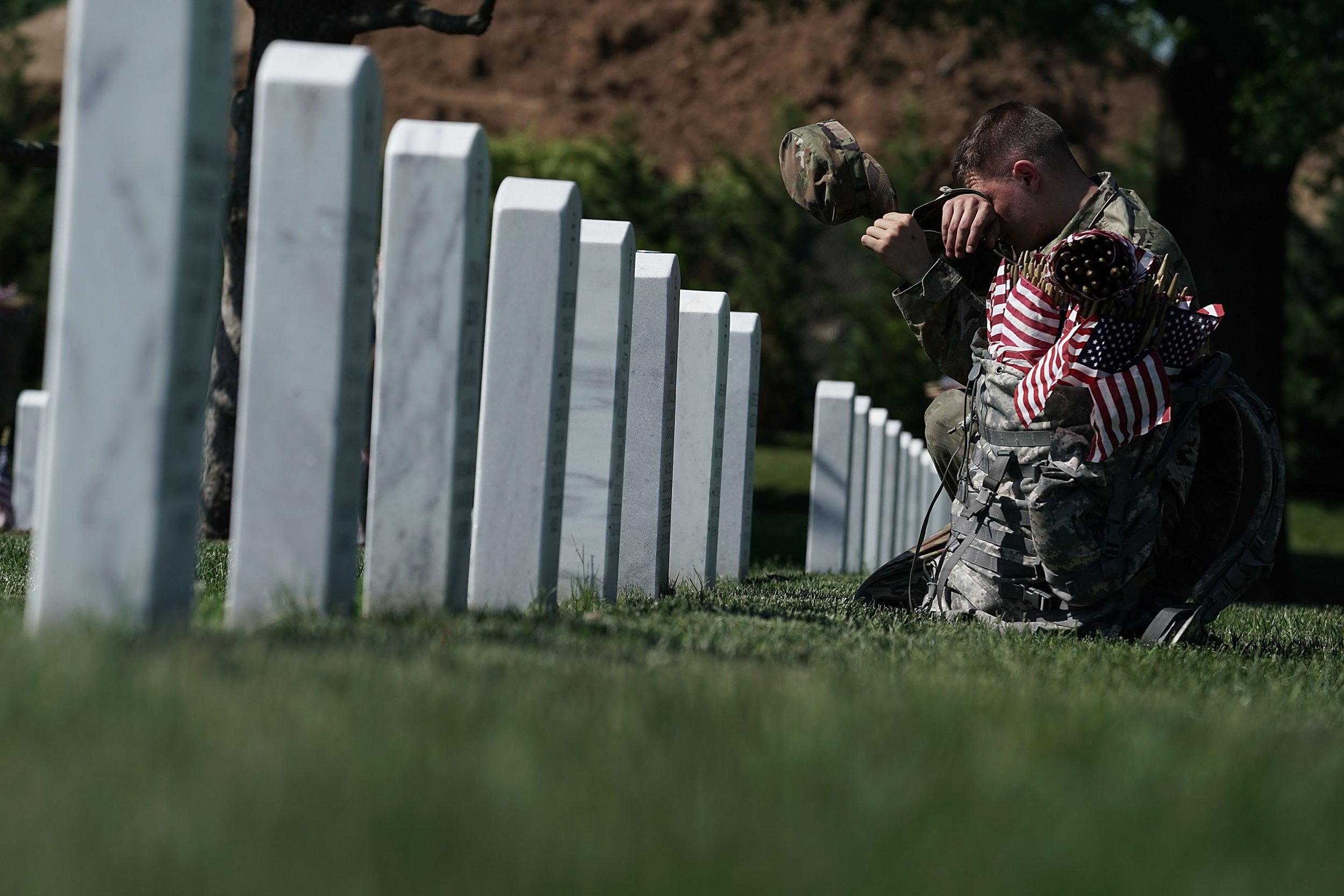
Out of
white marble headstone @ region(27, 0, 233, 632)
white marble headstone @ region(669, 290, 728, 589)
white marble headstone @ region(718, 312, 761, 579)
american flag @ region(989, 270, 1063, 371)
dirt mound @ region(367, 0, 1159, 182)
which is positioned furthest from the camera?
dirt mound @ region(367, 0, 1159, 182)

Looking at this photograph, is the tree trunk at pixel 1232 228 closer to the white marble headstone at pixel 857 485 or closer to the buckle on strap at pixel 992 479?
the white marble headstone at pixel 857 485

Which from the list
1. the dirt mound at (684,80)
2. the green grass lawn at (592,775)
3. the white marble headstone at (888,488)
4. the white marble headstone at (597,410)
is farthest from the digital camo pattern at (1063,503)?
the dirt mound at (684,80)

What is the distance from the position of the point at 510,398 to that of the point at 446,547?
1.50ft

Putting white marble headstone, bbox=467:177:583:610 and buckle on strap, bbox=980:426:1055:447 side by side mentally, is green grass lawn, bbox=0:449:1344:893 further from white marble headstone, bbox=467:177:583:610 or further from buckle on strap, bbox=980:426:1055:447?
buckle on strap, bbox=980:426:1055:447

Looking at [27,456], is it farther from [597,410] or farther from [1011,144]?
[1011,144]

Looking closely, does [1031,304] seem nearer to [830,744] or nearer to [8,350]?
[830,744]

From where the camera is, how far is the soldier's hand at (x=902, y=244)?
166 inches

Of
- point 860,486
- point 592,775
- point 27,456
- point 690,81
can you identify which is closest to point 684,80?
point 690,81

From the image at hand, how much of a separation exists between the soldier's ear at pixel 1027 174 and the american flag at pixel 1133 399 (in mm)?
794

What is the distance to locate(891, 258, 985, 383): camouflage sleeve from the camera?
4.34 m

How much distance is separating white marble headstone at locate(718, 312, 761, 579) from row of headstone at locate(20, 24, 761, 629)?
2.46 metres

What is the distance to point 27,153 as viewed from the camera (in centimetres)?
681

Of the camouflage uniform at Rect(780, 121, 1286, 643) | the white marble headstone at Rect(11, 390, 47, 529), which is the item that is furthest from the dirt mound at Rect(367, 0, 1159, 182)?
the camouflage uniform at Rect(780, 121, 1286, 643)

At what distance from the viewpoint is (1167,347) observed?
3.72m
